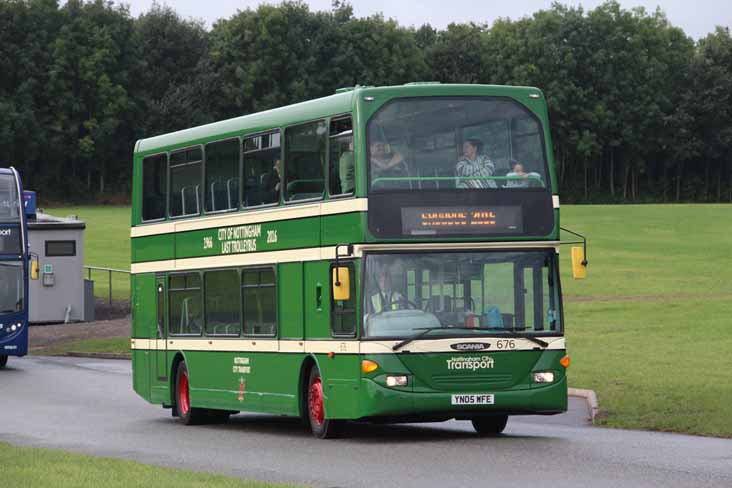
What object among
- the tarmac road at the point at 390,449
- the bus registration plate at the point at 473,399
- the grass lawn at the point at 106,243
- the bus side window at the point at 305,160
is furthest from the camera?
the grass lawn at the point at 106,243

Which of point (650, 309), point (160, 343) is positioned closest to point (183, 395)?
point (160, 343)

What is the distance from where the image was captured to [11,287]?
37938 mm

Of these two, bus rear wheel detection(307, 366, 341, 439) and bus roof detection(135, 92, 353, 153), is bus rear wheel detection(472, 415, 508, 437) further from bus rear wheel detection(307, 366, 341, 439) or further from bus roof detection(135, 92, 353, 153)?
bus roof detection(135, 92, 353, 153)

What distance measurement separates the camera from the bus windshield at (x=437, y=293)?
17.7m

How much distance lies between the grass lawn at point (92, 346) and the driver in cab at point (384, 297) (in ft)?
82.0

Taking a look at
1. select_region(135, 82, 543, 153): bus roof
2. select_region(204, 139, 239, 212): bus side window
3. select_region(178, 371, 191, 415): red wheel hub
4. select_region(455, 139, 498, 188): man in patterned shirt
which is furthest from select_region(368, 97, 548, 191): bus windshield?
select_region(178, 371, 191, 415): red wheel hub

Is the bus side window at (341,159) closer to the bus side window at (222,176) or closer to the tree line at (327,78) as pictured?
the bus side window at (222,176)

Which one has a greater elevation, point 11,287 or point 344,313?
point 11,287

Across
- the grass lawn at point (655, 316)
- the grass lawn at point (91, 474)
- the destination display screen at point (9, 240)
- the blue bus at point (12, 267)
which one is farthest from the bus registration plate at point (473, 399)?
the destination display screen at point (9, 240)

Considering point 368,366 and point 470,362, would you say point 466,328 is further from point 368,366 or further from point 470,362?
point 368,366

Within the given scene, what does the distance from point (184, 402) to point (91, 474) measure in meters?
9.19

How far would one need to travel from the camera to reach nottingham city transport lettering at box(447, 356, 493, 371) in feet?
58.2

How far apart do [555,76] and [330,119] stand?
94.2 metres

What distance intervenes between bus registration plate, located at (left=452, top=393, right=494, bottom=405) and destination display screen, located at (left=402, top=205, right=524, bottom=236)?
1.77m
